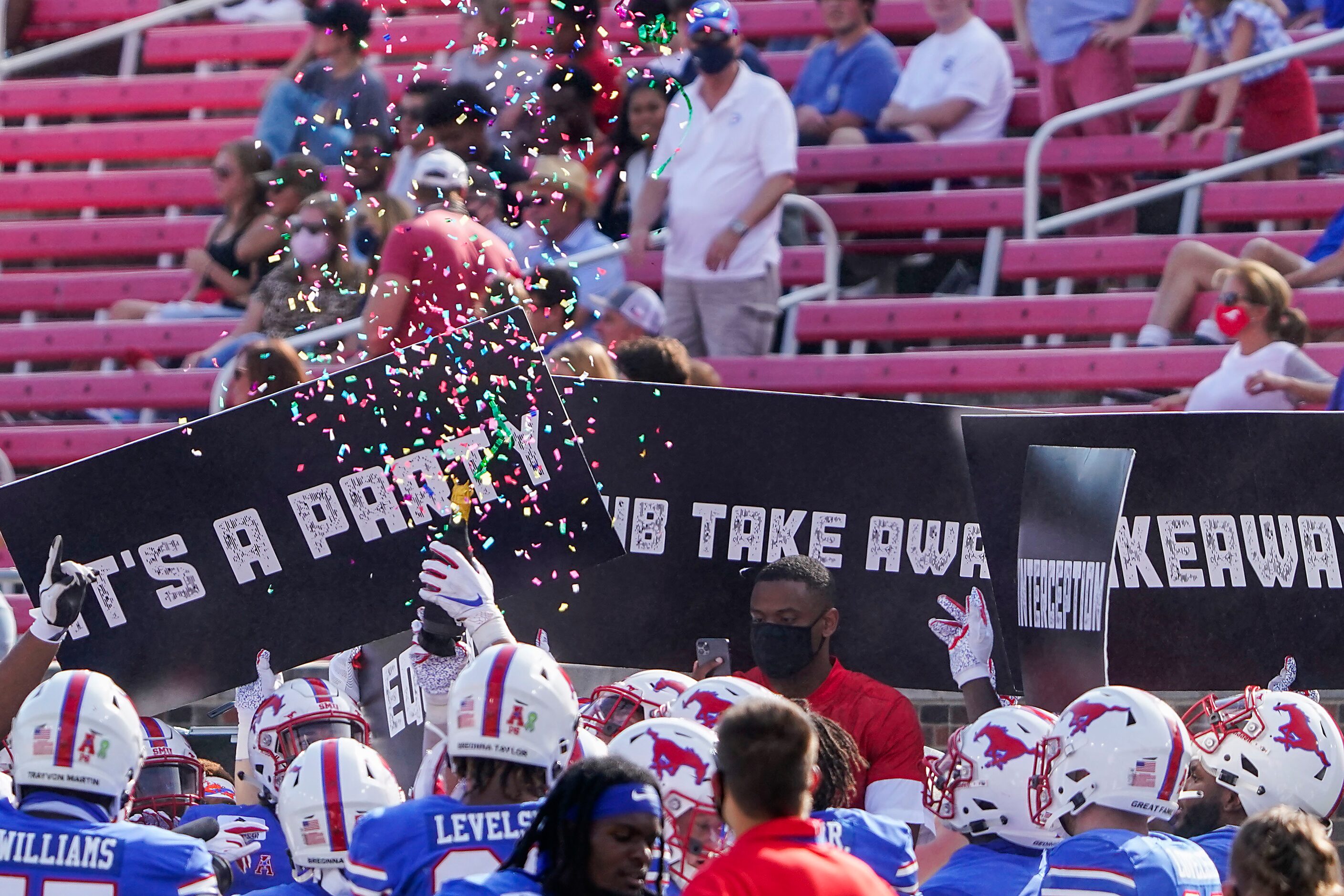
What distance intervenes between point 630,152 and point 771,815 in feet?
19.8

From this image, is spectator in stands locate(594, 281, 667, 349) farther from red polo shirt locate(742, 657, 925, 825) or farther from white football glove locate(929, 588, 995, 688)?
red polo shirt locate(742, 657, 925, 825)

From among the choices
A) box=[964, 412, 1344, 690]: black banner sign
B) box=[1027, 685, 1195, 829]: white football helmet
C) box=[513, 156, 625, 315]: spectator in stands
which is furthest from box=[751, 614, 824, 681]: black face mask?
box=[513, 156, 625, 315]: spectator in stands

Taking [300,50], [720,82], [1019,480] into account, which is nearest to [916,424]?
[1019,480]

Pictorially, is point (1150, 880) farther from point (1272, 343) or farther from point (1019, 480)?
point (1272, 343)

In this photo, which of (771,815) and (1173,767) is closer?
(771,815)

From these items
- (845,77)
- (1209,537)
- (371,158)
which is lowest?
(1209,537)

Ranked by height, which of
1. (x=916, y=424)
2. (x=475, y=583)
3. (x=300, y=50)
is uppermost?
(x=300, y=50)

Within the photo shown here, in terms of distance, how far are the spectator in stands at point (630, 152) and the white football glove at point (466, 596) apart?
403cm

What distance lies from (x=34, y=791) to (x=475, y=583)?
4.13 feet

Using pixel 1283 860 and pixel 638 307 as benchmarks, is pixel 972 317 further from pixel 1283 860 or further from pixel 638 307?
pixel 1283 860

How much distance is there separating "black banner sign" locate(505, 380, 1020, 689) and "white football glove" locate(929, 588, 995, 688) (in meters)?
0.07

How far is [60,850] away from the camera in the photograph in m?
4.54

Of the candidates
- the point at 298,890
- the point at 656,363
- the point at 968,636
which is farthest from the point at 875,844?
the point at 656,363

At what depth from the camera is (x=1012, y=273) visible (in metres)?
9.65
